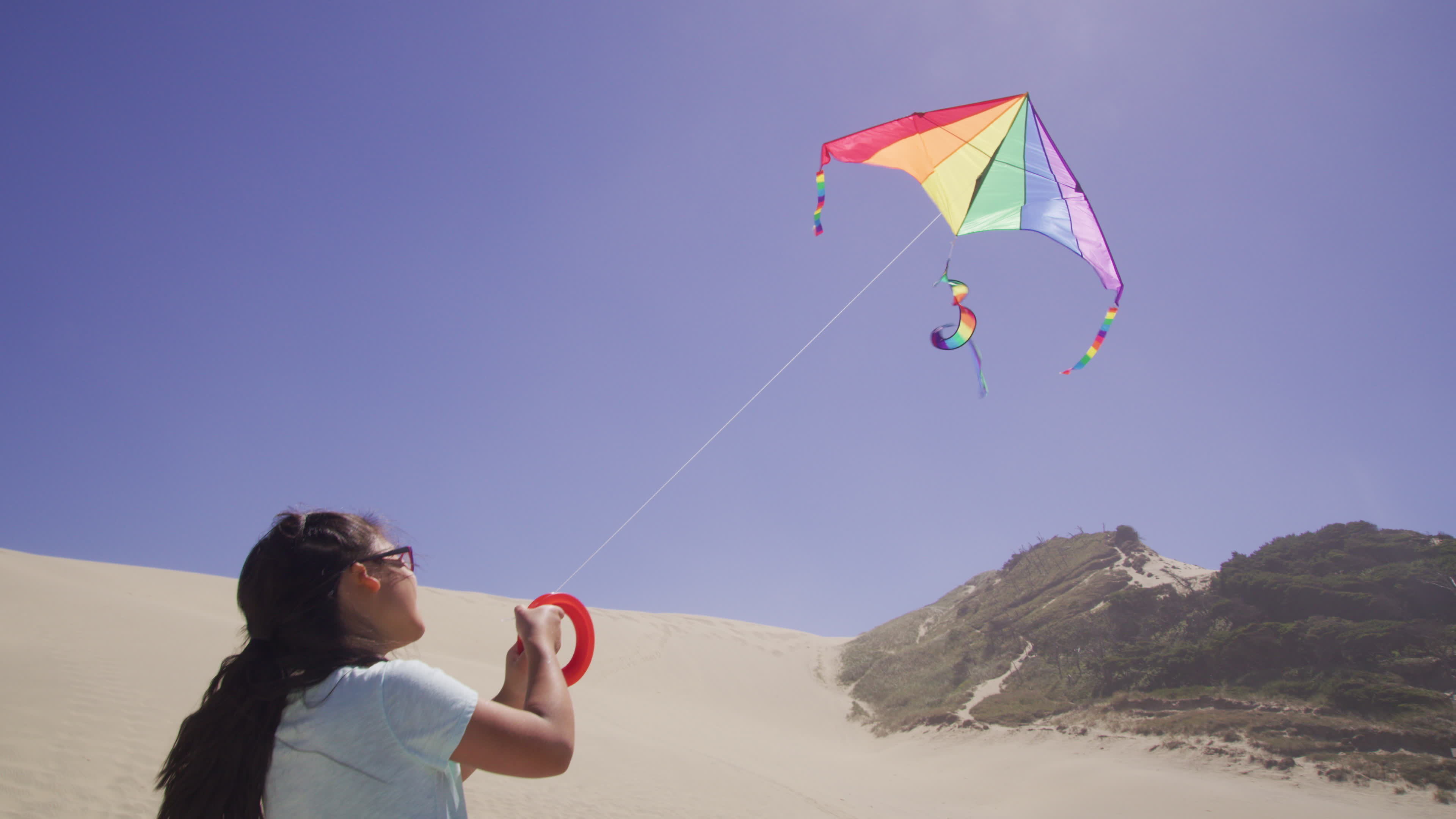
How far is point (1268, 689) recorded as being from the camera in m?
12.0

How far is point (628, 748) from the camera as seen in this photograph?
10852mm

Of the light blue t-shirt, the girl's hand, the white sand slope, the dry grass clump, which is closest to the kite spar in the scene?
the girl's hand

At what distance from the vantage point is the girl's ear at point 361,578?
3.57 feet

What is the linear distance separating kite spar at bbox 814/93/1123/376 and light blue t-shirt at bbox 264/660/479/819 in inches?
220

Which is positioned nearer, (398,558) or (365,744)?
(365,744)

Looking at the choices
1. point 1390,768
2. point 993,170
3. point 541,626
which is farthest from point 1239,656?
point 541,626

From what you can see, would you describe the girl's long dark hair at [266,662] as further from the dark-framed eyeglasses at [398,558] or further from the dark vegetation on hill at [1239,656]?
the dark vegetation on hill at [1239,656]

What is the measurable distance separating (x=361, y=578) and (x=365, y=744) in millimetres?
267

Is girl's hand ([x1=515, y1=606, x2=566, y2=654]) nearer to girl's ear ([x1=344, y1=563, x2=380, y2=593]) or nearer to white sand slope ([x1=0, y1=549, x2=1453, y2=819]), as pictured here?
girl's ear ([x1=344, y1=563, x2=380, y2=593])

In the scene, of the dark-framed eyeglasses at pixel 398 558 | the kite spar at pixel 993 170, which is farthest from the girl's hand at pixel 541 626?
the kite spar at pixel 993 170

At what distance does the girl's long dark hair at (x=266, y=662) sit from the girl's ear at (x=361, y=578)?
0.06ft

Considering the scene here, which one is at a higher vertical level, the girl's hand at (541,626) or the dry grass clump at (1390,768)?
the girl's hand at (541,626)

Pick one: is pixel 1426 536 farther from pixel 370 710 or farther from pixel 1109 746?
pixel 370 710

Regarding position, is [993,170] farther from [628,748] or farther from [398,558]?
[628,748]
